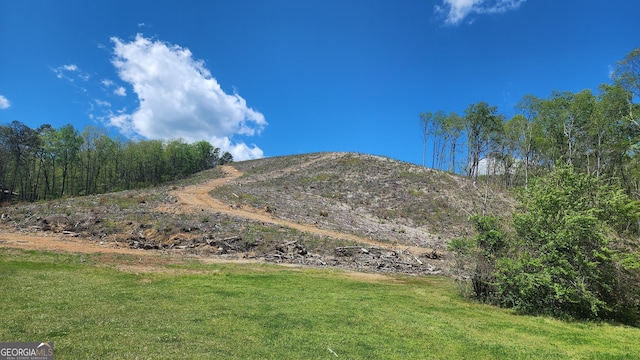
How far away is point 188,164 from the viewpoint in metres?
101

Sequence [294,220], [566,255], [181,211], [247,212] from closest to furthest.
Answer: [566,255] < [181,211] < [294,220] < [247,212]

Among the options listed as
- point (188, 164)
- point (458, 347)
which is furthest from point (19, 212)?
point (188, 164)

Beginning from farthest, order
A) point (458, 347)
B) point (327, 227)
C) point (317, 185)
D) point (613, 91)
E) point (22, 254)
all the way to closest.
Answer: point (317, 185)
point (327, 227)
point (613, 91)
point (22, 254)
point (458, 347)

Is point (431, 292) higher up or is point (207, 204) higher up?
point (207, 204)

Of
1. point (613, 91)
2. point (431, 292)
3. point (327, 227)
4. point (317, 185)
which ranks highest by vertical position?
point (613, 91)

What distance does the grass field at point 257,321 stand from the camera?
8219mm

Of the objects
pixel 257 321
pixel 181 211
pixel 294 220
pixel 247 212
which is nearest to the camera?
pixel 257 321

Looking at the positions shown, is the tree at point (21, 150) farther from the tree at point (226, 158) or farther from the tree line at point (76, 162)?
the tree at point (226, 158)

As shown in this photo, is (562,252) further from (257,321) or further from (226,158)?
(226,158)

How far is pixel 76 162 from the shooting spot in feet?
221

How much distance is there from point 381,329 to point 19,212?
117ft

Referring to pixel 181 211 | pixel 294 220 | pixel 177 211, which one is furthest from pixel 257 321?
pixel 294 220

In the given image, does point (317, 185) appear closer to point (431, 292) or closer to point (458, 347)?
point (431, 292)

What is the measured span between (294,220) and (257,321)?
88.1 feet
